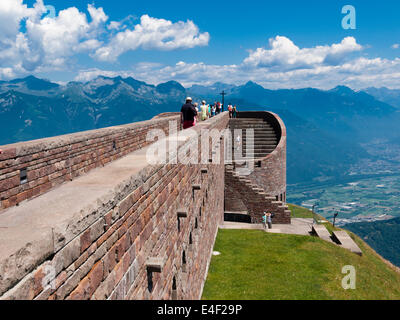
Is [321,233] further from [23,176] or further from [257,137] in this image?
[23,176]

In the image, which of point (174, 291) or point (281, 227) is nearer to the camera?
point (174, 291)

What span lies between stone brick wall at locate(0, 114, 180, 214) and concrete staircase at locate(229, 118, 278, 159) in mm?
14763

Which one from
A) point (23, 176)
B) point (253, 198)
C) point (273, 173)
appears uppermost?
point (23, 176)

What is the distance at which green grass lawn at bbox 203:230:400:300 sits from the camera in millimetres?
11328

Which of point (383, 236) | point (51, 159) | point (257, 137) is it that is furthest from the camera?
point (383, 236)

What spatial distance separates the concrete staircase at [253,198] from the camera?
71.1 ft

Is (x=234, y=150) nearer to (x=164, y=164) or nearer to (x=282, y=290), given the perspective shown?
(x=282, y=290)

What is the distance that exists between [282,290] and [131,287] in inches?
353

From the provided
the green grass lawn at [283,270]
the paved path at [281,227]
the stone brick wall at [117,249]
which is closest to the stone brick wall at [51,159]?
the stone brick wall at [117,249]

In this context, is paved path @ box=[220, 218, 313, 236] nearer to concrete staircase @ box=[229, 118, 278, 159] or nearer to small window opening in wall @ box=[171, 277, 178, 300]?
concrete staircase @ box=[229, 118, 278, 159]

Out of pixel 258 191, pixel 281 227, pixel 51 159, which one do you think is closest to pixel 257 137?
pixel 258 191

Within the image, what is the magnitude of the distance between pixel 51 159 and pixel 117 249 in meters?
6.21

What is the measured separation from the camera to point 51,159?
28.8 feet

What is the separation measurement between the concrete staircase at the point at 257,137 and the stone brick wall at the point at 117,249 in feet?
66.4
